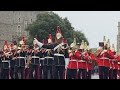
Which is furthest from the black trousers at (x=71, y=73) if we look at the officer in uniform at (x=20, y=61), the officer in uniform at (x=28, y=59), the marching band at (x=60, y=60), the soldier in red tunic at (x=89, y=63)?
the officer in uniform at (x=20, y=61)

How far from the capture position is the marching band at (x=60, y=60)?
10594mm

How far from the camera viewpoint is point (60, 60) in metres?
10.7

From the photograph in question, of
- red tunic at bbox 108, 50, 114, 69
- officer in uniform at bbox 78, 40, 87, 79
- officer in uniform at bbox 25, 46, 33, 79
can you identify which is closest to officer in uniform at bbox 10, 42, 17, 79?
officer in uniform at bbox 25, 46, 33, 79

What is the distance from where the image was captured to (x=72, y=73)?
10922 millimetres

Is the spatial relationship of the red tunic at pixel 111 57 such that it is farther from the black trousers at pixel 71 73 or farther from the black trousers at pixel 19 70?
the black trousers at pixel 19 70

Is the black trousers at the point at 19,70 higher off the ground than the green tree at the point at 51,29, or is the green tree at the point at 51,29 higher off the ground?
the green tree at the point at 51,29

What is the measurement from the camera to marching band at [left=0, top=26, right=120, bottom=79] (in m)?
10.6

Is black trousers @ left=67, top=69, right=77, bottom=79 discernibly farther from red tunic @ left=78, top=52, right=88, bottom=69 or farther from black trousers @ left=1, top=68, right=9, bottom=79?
black trousers @ left=1, top=68, right=9, bottom=79

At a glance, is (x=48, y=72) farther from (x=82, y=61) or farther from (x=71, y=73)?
(x=82, y=61)

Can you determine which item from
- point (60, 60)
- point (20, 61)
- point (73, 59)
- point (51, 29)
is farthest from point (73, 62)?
point (51, 29)
